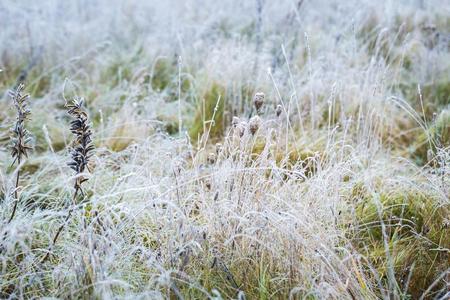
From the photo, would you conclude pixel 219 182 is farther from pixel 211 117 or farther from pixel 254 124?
pixel 211 117

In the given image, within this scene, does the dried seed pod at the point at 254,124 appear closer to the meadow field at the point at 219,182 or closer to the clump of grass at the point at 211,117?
the meadow field at the point at 219,182

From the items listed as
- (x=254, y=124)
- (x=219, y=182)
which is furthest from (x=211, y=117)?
(x=254, y=124)

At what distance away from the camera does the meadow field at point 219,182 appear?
1.70m

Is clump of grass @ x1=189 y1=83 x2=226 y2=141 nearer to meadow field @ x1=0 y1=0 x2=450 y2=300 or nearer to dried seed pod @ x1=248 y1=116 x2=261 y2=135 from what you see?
meadow field @ x1=0 y1=0 x2=450 y2=300

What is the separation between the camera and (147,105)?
3305 millimetres

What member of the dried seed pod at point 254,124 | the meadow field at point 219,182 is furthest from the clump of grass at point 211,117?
the dried seed pod at point 254,124

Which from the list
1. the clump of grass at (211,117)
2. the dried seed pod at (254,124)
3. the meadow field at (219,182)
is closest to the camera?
the meadow field at (219,182)

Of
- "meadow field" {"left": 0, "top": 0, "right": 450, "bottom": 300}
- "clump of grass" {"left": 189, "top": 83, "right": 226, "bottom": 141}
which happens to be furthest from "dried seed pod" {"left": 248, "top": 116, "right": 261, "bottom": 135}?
"clump of grass" {"left": 189, "top": 83, "right": 226, "bottom": 141}

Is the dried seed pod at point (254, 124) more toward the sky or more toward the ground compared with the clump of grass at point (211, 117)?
more toward the sky

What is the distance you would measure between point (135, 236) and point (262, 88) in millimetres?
1716

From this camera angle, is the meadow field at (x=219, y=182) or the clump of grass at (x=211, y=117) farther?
the clump of grass at (x=211, y=117)

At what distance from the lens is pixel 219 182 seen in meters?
2.01

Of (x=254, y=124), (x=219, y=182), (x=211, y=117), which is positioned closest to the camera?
(x=254, y=124)

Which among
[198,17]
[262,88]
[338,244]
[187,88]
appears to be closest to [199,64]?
[187,88]
